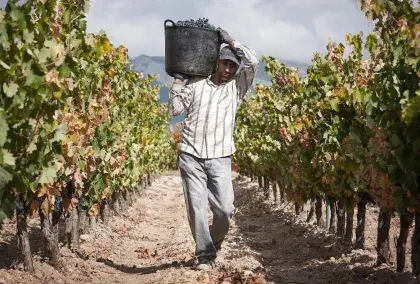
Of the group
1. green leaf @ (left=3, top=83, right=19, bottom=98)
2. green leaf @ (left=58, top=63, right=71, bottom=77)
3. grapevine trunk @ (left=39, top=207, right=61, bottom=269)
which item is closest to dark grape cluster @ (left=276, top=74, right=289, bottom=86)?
grapevine trunk @ (left=39, top=207, right=61, bottom=269)

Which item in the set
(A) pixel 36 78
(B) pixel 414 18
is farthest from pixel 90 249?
(B) pixel 414 18

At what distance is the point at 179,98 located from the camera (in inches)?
207

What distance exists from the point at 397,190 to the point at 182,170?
1.93 meters

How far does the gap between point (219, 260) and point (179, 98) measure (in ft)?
5.33

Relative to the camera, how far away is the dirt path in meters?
5.32

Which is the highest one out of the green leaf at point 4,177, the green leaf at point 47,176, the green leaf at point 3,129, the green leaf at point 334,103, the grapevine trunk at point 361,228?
the green leaf at point 334,103

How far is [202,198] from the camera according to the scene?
5242 millimetres

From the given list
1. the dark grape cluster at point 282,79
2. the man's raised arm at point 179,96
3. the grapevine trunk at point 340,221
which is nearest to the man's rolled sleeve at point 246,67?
the man's raised arm at point 179,96

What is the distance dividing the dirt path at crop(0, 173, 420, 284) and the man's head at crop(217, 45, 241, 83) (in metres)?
1.80

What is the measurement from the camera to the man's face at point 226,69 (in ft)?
17.4

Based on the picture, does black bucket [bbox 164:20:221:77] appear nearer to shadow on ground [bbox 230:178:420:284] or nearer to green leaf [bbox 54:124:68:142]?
green leaf [bbox 54:124:68:142]

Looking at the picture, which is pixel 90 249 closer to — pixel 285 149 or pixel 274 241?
pixel 274 241

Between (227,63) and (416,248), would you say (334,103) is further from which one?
(416,248)

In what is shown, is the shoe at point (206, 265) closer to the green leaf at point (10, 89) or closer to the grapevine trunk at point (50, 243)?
the grapevine trunk at point (50, 243)
